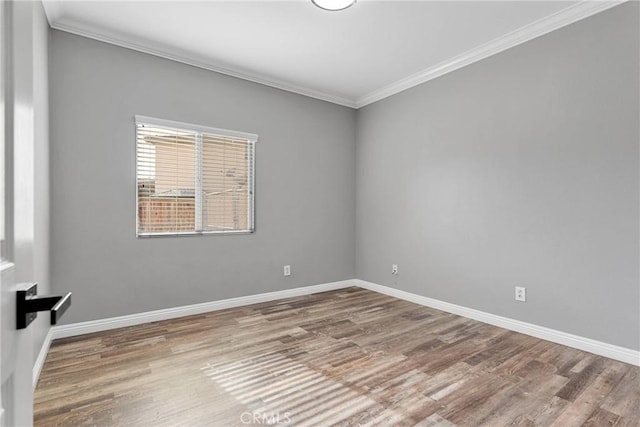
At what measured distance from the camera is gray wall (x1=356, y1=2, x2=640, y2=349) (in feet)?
7.94

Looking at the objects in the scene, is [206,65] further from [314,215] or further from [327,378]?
[327,378]

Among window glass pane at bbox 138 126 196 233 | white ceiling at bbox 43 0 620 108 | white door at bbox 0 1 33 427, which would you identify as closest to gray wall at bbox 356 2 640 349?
white ceiling at bbox 43 0 620 108

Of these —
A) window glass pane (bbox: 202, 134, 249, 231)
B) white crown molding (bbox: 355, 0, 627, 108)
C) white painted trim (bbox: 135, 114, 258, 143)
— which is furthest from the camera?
window glass pane (bbox: 202, 134, 249, 231)

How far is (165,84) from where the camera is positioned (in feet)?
10.6

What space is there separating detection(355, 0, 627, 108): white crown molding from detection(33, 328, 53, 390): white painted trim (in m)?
4.19

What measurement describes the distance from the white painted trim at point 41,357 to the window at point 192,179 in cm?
107

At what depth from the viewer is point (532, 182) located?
288 cm

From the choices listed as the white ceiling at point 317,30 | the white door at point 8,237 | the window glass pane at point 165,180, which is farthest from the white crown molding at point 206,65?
the white door at point 8,237

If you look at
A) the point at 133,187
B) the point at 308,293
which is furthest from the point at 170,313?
the point at 308,293

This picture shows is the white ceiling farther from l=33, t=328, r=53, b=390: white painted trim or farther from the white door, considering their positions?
l=33, t=328, r=53, b=390: white painted trim

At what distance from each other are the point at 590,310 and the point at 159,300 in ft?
12.2

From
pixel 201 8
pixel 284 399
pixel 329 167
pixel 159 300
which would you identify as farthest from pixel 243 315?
pixel 201 8

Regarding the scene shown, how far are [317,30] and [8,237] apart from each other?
2.87m

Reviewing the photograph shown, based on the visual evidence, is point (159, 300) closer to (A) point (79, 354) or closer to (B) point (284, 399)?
(A) point (79, 354)
